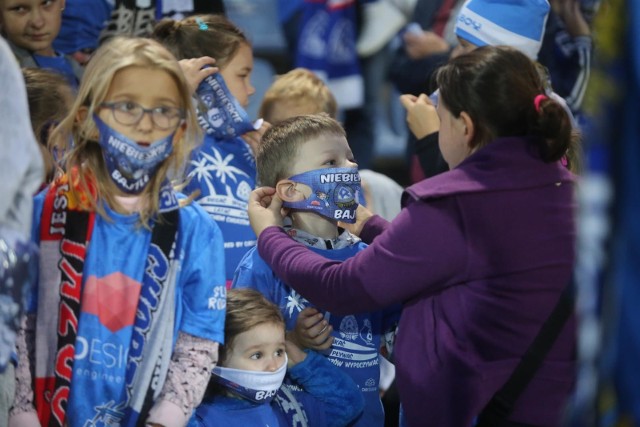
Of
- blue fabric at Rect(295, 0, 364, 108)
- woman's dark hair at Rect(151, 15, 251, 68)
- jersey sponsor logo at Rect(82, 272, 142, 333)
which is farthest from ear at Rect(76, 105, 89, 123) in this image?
blue fabric at Rect(295, 0, 364, 108)

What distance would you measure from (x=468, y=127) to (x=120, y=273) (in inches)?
42.7

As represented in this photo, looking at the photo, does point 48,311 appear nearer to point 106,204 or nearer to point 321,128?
point 106,204

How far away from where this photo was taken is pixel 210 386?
3508mm

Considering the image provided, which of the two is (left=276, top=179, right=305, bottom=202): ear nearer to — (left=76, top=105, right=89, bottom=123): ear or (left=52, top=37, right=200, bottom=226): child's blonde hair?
(left=52, top=37, right=200, bottom=226): child's blonde hair

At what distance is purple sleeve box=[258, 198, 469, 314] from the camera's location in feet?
10.1

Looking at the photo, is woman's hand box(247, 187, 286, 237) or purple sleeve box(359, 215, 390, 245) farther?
purple sleeve box(359, 215, 390, 245)

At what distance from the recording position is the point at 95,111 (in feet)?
9.96

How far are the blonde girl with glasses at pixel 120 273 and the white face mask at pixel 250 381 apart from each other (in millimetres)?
306

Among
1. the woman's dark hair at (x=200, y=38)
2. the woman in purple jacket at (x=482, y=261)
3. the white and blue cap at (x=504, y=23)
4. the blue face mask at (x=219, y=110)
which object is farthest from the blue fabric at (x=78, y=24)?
the woman in purple jacket at (x=482, y=261)

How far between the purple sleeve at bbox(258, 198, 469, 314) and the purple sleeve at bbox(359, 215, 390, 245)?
523 mm

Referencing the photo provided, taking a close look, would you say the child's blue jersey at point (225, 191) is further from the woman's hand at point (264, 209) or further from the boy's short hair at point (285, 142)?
the woman's hand at point (264, 209)

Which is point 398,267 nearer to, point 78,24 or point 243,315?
point 243,315

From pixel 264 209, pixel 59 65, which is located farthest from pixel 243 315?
pixel 59 65

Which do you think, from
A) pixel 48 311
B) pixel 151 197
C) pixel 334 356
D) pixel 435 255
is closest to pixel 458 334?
pixel 435 255
